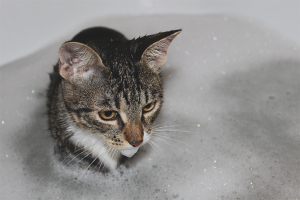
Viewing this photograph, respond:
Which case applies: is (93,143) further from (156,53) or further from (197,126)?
(197,126)

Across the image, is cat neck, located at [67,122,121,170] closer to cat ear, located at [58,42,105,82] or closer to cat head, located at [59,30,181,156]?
cat head, located at [59,30,181,156]

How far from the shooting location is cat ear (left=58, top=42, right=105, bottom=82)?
32.6 inches

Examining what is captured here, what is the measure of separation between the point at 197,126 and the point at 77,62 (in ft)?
2.18

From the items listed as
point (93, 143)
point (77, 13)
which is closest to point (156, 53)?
point (93, 143)

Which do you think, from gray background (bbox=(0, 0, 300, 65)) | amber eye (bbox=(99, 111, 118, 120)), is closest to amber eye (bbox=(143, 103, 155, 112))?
amber eye (bbox=(99, 111, 118, 120))

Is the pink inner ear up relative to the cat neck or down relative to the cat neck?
→ up

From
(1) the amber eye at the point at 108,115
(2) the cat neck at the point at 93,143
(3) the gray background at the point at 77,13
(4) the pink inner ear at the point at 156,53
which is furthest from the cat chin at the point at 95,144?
(3) the gray background at the point at 77,13

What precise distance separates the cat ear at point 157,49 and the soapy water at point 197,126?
0.94 ft

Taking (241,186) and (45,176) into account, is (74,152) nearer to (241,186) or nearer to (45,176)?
(45,176)

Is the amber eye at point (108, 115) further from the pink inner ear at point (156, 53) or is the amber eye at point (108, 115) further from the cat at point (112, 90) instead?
the pink inner ear at point (156, 53)

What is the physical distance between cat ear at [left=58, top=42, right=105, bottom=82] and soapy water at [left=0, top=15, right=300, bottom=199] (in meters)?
0.40

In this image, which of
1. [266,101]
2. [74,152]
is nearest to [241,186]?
[266,101]

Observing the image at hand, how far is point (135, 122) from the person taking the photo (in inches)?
35.9

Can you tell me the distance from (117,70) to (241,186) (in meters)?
0.63
